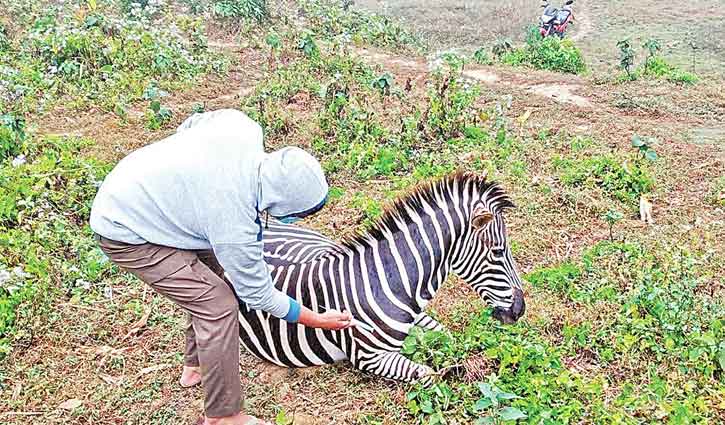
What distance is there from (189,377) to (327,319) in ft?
3.60

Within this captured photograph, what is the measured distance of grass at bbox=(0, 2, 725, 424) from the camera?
3.92 m

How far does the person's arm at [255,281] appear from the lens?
3023mm

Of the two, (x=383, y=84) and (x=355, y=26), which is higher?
(x=355, y=26)

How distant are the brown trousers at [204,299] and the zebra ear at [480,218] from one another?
1370 mm

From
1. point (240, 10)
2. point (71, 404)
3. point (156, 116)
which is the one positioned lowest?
point (71, 404)

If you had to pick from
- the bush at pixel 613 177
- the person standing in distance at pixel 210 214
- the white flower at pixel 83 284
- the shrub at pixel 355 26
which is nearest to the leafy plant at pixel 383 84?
the bush at pixel 613 177

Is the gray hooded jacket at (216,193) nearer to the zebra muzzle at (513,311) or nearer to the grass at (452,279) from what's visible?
the grass at (452,279)

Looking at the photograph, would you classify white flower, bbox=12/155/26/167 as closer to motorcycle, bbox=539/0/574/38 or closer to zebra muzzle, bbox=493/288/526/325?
zebra muzzle, bbox=493/288/526/325

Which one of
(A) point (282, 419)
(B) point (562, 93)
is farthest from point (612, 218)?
(B) point (562, 93)

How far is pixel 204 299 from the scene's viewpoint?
3312 millimetres

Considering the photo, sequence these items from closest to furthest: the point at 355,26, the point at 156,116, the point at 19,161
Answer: the point at 19,161, the point at 156,116, the point at 355,26

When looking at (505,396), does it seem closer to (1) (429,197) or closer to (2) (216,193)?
(1) (429,197)

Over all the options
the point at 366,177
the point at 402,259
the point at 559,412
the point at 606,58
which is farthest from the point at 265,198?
the point at 606,58

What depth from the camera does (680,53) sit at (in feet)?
44.0
